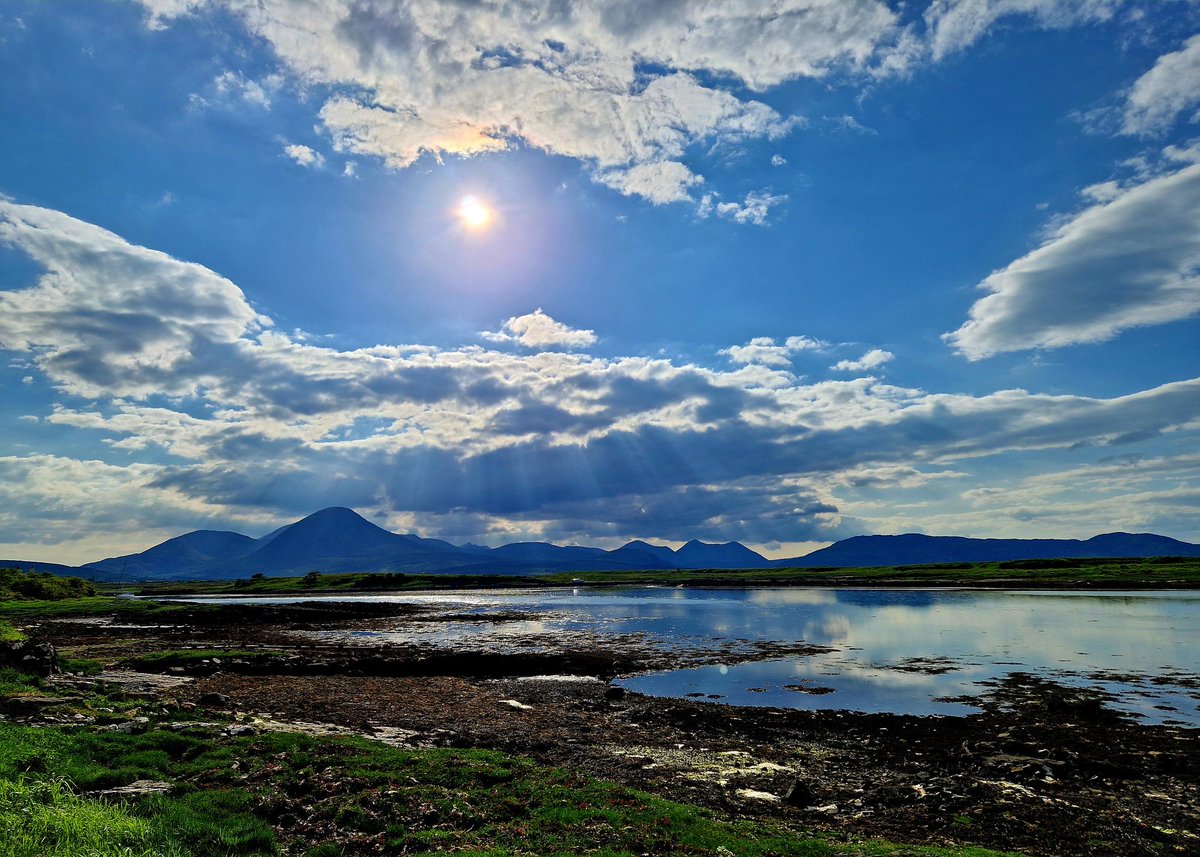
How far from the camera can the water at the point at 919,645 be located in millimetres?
40000

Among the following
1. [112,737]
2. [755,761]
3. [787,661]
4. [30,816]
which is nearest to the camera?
[30,816]

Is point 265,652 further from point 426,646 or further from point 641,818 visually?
point 641,818

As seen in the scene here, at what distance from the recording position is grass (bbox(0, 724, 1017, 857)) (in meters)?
13.5

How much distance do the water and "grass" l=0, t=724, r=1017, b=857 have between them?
2255 cm

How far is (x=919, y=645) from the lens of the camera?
63469 mm

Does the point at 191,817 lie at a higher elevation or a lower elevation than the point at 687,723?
higher

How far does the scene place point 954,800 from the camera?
827 inches

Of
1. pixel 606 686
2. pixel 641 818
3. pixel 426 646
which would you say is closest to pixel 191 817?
pixel 641 818

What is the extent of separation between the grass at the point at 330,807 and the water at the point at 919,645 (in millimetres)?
22546

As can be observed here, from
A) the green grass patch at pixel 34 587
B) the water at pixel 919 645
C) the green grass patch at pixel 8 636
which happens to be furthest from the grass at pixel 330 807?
the green grass patch at pixel 34 587

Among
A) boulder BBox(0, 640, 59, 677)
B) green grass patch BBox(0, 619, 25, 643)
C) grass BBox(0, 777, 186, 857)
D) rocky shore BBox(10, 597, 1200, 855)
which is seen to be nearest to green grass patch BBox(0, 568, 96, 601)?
rocky shore BBox(10, 597, 1200, 855)

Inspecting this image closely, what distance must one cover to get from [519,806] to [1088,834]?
17788 mm

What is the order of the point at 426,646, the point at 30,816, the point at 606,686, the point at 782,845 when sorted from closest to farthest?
1. the point at 30,816
2. the point at 782,845
3. the point at 606,686
4. the point at 426,646

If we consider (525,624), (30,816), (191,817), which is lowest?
(525,624)
